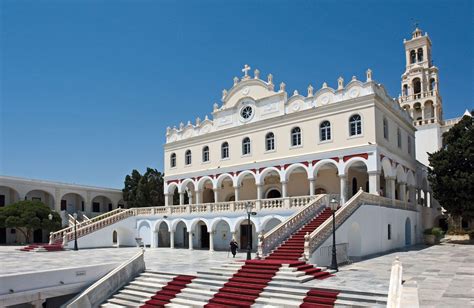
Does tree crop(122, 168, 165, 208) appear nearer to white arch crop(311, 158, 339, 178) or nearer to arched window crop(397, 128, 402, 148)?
white arch crop(311, 158, 339, 178)

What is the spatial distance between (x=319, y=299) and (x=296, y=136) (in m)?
17.6

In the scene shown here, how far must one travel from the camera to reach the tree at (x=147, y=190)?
4662cm

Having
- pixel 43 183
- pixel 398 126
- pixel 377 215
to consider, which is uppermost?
pixel 398 126

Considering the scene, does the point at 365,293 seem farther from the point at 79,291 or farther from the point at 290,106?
the point at 290,106

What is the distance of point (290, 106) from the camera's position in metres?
30.4

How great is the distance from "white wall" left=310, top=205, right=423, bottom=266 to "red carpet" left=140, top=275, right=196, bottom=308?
6031 mm

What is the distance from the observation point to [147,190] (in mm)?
46906

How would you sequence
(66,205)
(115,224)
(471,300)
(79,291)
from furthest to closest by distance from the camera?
1. (66,205)
2. (115,224)
3. (79,291)
4. (471,300)

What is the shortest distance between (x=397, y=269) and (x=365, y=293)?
1.29 meters

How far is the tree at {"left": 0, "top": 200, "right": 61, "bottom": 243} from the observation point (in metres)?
34.8

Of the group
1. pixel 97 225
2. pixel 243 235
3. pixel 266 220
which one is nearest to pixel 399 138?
pixel 266 220

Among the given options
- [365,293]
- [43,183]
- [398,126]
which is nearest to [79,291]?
[365,293]

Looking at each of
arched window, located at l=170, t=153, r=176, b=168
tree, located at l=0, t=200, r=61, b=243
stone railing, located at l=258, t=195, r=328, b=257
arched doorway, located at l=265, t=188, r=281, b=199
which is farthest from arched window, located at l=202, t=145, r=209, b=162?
tree, located at l=0, t=200, r=61, b=243

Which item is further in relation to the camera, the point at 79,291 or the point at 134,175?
the point at 134,175
